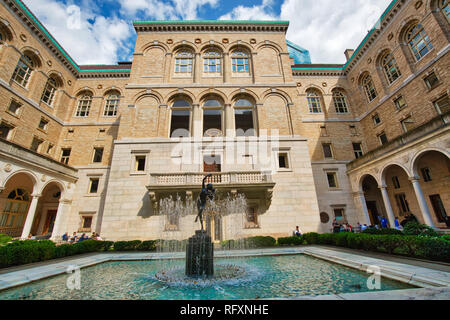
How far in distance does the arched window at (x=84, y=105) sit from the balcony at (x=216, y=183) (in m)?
17.2

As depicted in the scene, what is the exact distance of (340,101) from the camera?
26.6 m

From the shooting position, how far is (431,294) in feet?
12.6

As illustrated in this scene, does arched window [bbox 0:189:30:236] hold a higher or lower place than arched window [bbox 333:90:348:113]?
lower

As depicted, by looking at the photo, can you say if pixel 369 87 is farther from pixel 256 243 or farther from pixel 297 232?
pixel 256 243

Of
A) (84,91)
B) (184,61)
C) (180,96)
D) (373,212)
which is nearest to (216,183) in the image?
(180,96)

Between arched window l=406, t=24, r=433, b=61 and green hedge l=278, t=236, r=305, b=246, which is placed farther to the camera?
arched window l=406, t=24, r=433, b=61

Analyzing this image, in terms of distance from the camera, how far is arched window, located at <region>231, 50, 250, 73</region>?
72.8 feet

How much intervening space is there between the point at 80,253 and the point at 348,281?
14.2 m

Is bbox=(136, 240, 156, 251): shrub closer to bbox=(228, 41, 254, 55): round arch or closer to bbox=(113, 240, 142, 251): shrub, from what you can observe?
bbox=(113, 240, 142, 251): shrub

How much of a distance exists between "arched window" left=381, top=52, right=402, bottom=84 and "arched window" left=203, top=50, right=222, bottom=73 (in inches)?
736

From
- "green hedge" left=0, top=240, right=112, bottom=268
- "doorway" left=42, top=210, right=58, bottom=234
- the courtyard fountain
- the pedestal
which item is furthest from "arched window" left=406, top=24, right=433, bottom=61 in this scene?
"doorway" left=42, top=210, right=58, bottom=234

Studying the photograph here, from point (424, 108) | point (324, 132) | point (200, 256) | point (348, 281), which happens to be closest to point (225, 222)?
point (200, 256)

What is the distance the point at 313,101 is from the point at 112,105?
2675 cm
